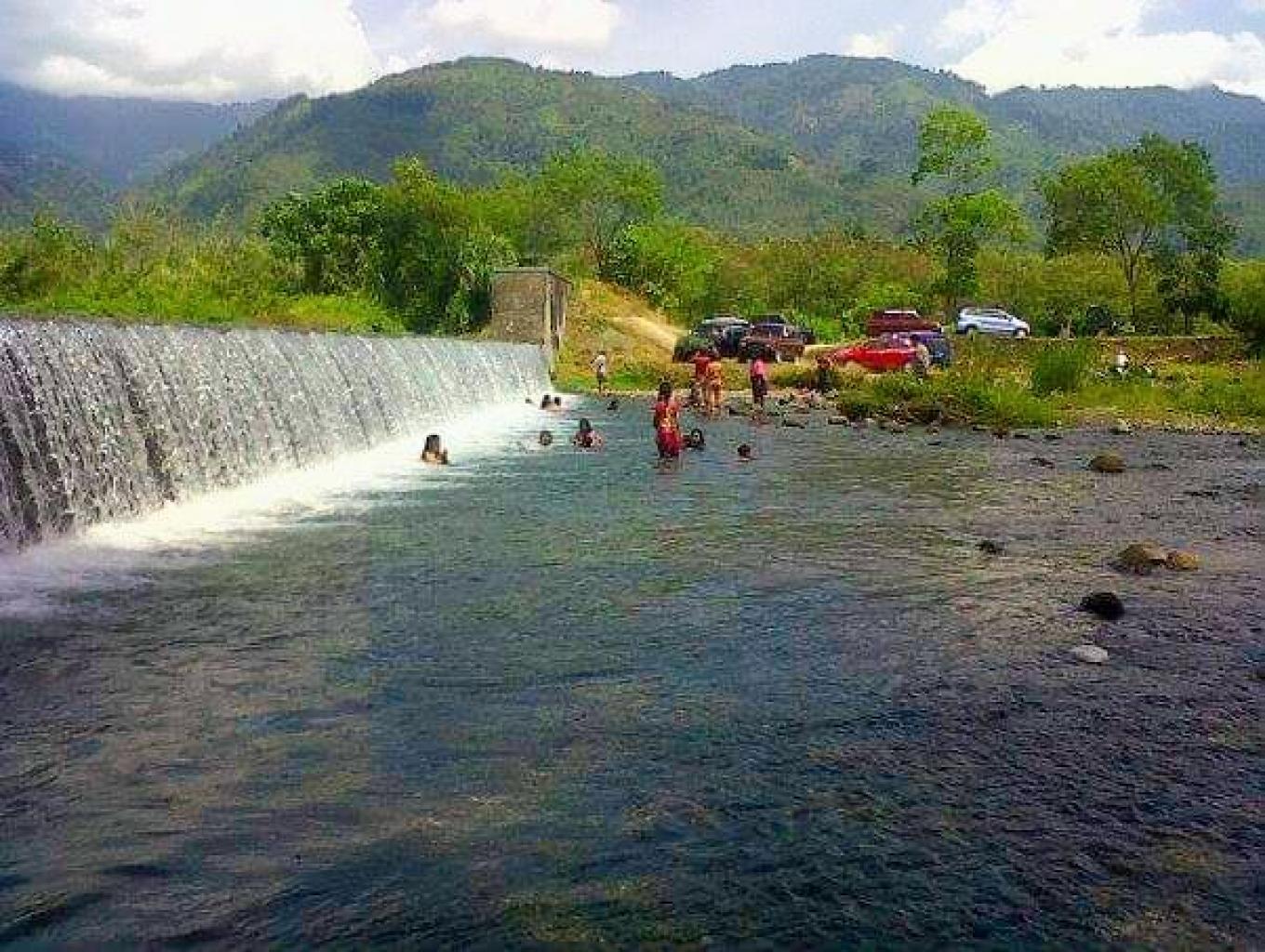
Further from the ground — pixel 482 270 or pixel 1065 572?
pixel 482 270

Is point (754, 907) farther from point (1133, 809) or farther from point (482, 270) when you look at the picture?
point (482, 270)

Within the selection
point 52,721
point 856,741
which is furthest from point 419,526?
point 856,741

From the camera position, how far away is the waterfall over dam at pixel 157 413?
12.2 meters

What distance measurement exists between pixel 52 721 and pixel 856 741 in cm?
498

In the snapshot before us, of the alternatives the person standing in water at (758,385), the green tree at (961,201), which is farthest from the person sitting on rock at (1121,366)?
the green tree at (961,201)

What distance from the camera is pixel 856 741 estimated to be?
6984mm

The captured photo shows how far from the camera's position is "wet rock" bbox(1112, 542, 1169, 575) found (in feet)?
39.7

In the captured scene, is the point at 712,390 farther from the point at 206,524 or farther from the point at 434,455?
the point at 206,524

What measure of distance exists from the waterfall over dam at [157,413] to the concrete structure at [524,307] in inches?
857

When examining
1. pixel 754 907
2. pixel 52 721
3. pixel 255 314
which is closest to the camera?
pixel 754 907

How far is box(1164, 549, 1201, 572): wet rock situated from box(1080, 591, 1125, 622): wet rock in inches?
88.0

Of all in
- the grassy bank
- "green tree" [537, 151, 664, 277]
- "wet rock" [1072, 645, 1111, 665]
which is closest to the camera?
"wet rock" [1072, 645, 1111, 665]

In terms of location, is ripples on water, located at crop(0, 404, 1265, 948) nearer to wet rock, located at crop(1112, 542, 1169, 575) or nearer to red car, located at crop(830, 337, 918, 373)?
wet rock, located at crop(1112, 542, 1169, 575)

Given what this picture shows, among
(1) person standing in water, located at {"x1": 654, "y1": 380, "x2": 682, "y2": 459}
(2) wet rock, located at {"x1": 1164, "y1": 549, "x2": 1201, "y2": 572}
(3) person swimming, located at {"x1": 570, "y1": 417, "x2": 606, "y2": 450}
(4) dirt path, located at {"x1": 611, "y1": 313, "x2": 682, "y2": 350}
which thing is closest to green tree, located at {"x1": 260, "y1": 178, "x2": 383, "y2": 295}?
(4) dirt path, located at {"x1": 611, "y1": 313, "x2": 682, "y2": 350}
